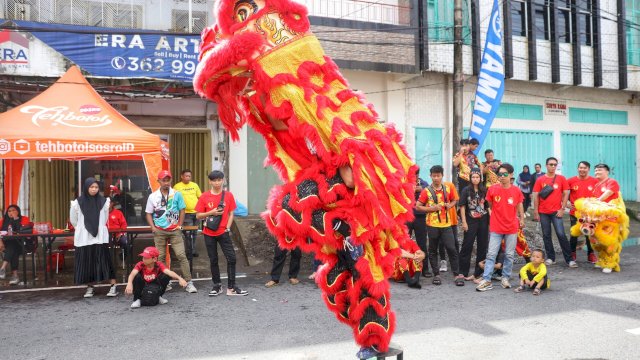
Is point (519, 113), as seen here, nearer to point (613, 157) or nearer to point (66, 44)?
point (613, 157)

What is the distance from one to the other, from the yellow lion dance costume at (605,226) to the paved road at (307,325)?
83 cm

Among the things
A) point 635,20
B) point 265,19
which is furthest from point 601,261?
point 635,20

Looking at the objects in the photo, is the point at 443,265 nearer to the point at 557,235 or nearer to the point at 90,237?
the point at 557,235

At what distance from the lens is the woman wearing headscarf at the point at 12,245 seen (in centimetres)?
751

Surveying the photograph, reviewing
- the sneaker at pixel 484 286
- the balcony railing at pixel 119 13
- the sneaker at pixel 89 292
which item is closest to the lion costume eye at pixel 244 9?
the sneaker at pixel 484 286

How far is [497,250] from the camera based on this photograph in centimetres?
679

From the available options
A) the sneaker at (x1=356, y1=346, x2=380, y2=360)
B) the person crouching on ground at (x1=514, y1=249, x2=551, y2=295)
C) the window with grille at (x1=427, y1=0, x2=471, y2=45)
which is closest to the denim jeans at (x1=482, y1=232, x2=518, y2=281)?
the person crouching on ground at (x1=514, y1=249, x2=551, y2=295)

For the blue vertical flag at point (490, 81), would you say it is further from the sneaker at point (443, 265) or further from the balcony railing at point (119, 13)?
the balcony railing at point (119, 13)

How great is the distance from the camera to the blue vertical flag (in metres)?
11.1

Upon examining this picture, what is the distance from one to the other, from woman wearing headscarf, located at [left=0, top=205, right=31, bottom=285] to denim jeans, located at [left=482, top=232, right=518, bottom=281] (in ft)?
22.0

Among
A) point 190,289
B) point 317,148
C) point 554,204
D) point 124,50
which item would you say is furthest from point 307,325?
point 124,50

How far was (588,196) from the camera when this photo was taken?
8.30 meters

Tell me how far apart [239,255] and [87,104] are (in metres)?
3.66

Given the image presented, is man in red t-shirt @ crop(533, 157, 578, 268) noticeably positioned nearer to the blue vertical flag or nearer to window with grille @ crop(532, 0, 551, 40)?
the blue vertical flag
